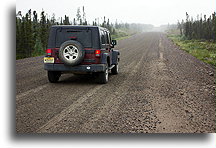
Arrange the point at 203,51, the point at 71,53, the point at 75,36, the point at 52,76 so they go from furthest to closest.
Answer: the point at 203,51
the point at 52,76
the point at 75,36
the point at 71,53

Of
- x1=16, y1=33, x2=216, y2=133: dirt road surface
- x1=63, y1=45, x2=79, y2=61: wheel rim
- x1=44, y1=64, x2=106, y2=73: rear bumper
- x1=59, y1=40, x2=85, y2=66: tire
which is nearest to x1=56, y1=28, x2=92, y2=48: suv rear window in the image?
x1=59, y1=40, x2=85, y2=66: tire

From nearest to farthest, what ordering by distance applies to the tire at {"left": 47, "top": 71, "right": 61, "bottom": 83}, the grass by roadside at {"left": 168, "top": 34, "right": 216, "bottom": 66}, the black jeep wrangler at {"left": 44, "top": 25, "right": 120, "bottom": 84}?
the black jeep wrangler at {"left": 44, "top": 25, "right": 120, "bottom": 84} < the tire at {"left": 47, "top": 71, "right": 61, "bottom": 83} < the grass by roadside at {"left": 168, "top": 34, "right": 216, "bottom": 66}

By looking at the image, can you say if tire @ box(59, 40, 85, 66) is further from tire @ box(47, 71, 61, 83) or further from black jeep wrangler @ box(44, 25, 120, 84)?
tire @ box(47, 71, 61, 83)

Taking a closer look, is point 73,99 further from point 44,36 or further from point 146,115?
point 44,36

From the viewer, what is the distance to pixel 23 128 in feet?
14.2

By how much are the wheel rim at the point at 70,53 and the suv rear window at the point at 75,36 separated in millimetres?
382

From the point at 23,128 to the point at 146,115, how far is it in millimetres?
2382

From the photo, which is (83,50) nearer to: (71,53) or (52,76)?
(71,53)

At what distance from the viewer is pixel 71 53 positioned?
24.5 ft

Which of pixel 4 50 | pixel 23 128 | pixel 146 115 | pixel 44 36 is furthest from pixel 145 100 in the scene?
pixel 44 36

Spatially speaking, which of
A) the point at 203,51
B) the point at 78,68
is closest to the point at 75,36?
the point at 78,68

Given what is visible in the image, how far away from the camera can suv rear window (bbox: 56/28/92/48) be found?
770 cm

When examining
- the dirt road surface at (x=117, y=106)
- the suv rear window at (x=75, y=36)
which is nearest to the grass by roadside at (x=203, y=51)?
the dirt road surface at (x=117, y=106)

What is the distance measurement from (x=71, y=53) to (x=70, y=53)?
3 centimetres
